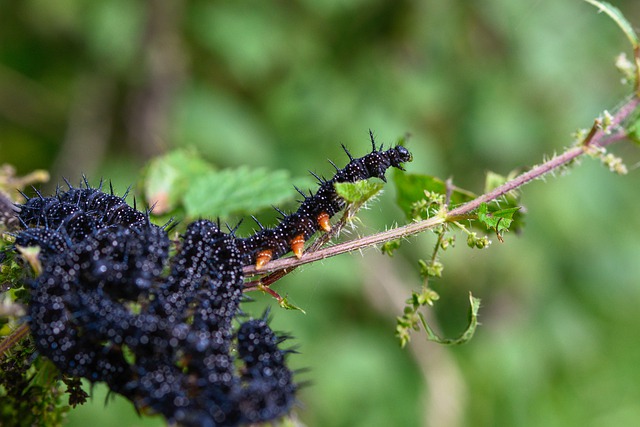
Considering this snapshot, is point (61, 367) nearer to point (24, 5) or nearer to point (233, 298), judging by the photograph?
point (233, 298)

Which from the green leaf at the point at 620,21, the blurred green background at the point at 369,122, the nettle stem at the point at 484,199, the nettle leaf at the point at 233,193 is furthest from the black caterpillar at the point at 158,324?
the blurred green background at the point at 369,122

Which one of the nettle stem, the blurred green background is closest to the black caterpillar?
the nettle stem

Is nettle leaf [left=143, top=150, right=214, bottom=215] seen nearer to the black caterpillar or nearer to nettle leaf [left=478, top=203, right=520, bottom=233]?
the black caterpillar

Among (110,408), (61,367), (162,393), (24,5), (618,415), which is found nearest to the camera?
(162,393)

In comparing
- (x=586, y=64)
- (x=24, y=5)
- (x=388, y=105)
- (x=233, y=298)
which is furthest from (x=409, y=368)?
(x=233, y=298)

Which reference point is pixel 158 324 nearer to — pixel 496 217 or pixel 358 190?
pixel 358 190

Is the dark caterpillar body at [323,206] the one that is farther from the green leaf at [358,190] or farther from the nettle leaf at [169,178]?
the nettle leaf at [169,178]
